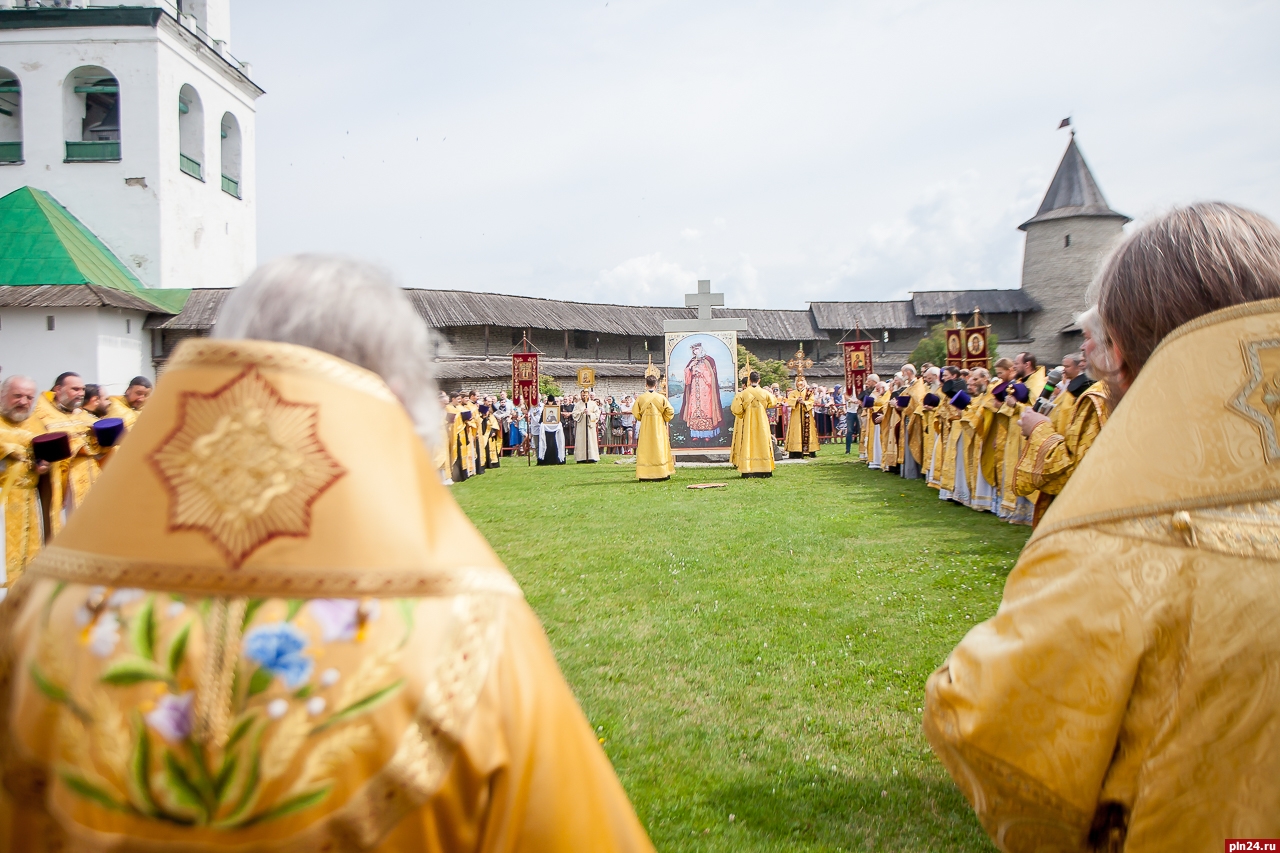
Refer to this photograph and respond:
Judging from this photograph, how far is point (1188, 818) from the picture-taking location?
1.37m

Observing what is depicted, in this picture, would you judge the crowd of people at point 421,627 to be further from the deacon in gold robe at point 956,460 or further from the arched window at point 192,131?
the arched window at point 192,131

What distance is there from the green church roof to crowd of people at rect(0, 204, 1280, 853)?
32.7 meters

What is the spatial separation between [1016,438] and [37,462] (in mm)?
9383

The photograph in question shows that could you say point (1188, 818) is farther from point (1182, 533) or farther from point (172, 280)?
point (172, 280)

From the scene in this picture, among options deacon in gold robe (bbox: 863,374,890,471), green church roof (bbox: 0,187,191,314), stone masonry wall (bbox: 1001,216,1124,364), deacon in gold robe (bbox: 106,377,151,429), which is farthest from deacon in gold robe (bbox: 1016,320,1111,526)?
stone masonry wall (bbox: 1001,216,1124,364)

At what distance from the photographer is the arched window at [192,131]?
3284 cm

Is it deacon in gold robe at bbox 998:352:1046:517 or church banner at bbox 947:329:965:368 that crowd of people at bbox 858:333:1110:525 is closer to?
deacon in gold robe at bbox 998:352:1046:517

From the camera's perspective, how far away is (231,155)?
35656 mm

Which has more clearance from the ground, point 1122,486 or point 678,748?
point 1122,486

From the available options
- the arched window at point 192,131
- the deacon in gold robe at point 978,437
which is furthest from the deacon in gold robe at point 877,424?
the arched window at point 192,131

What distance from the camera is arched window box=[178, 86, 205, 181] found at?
32.8 meters

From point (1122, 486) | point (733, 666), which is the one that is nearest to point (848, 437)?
point (733, 666)

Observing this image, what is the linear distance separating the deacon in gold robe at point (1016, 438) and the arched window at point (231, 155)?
3545cm

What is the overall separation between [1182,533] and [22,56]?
40.4 metres
